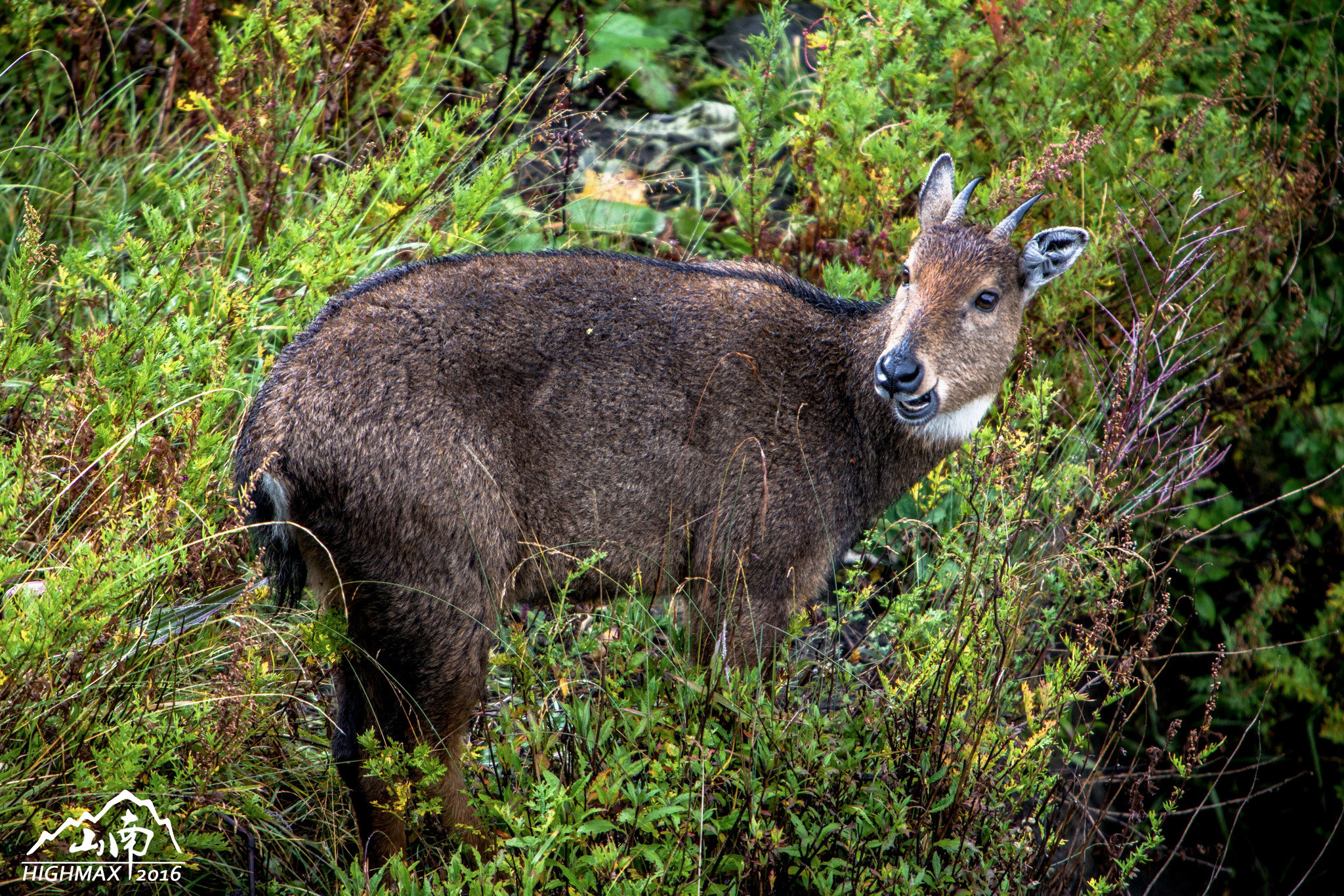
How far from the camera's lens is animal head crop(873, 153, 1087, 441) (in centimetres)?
396

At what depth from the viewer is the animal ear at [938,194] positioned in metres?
4.45

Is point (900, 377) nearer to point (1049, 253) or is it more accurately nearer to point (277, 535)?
point (1049, 253)

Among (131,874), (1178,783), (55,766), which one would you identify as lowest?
(1178,783)

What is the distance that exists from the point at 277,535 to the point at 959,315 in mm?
2545

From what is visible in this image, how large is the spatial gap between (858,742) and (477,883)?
4.05 ft

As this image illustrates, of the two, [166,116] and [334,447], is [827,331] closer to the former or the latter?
[334,447]

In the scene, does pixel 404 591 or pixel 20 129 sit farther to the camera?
pixel 20 129

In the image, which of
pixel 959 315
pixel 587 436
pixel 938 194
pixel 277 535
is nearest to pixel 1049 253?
pixel 959 315

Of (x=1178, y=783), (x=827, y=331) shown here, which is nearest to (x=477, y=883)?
(x=827, y=331)

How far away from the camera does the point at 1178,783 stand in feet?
17.6
